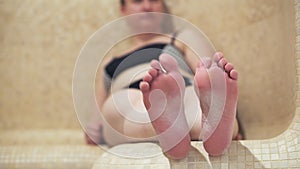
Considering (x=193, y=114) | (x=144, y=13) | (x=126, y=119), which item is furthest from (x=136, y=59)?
(x=193, y=114)

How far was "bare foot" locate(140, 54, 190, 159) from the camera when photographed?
83 centimetres

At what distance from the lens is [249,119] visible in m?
1.30

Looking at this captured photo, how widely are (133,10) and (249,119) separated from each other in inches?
20.6

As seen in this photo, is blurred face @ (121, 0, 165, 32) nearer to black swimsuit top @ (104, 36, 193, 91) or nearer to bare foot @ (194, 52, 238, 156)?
black swimsuit top @ (104, 36, 193, 91)

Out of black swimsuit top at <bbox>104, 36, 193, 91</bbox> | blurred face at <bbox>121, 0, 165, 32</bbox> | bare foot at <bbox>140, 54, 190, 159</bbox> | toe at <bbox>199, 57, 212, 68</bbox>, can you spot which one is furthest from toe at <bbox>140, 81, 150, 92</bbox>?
blurred face at <bbox>121, 0, 165, 32</bbox>

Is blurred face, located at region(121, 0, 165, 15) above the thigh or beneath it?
beneath

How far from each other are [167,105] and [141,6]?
27.9 inches

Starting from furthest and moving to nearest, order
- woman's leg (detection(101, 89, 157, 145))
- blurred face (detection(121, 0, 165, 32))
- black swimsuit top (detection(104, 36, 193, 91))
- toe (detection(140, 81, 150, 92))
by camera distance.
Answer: blurred face (detection(121, 0, 165, 32)) → black swimsuit top (detection(104, 36, 193, 91)) → woman's leg (detection(101, 89, 157, 145)) → toe (detection(140, 81, 150, 92))

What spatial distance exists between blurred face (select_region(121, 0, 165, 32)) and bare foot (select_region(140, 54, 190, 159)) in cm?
58

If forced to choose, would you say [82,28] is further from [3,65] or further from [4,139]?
[4,139]

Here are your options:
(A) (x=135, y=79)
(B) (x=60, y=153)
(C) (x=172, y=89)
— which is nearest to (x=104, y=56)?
(A) (x=135, y=79)

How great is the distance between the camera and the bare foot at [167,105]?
0.83 metres

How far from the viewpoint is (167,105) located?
85cm

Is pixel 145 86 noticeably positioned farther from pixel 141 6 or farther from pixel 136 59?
pixel 141 6
